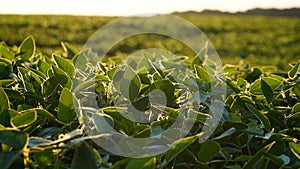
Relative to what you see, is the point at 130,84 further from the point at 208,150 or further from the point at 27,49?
the point at 27,49

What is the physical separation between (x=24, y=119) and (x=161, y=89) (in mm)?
410

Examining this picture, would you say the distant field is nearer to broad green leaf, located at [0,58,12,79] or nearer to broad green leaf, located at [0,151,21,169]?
broad green leaf, located at [0,58,12,79]

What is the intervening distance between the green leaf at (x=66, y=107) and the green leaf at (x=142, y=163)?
23cm

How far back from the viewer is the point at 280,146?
1247mm

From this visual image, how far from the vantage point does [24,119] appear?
42.1 inches

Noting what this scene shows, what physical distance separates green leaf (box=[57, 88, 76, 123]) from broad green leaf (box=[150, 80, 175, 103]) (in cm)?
23

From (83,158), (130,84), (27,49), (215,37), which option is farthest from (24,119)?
(215,37)

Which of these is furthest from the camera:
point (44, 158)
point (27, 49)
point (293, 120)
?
point (27, 49)

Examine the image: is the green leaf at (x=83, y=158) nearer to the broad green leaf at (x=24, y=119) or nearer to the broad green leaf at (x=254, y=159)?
the broad green leaf at (x=24, y=119)

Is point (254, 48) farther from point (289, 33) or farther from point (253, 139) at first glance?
point (253, 139)

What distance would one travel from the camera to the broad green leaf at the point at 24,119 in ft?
3.49

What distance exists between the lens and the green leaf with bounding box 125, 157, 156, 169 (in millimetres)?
1010

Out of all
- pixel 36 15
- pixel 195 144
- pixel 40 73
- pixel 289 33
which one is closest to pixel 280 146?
pixel 195 144

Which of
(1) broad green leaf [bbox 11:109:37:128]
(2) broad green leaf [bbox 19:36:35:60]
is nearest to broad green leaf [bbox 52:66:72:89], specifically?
(1) broad green leaf [bbox 11:109:37:128]
